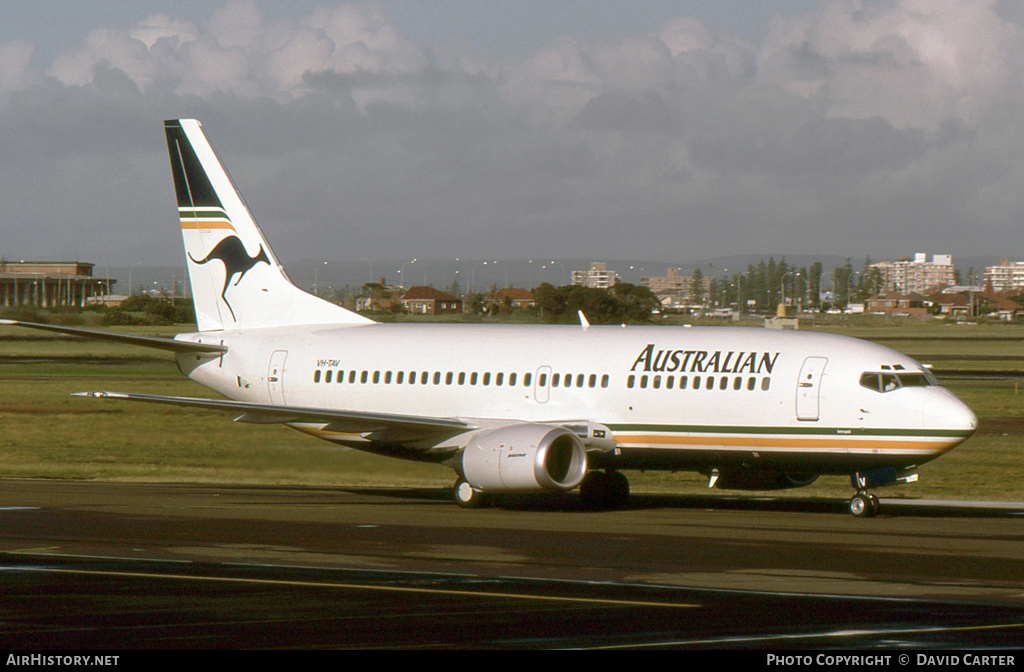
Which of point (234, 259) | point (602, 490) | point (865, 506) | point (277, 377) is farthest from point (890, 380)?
point (234, 259)

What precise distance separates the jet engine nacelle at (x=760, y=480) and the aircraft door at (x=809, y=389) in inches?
91.8

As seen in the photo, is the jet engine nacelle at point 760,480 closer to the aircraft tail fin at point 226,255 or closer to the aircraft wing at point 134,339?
the aircraft tail fin at point 226,255

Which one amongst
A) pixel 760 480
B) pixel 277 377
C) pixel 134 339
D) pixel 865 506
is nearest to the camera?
pixel 865 506

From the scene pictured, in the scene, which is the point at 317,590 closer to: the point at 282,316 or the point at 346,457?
the point at 346,457

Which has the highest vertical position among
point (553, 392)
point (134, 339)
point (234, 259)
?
point (234, 259)

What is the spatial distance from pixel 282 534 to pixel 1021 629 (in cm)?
1291

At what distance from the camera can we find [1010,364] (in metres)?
90.9

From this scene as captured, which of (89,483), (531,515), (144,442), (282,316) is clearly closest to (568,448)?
(531,515)

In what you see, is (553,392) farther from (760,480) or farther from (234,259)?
(234,259)

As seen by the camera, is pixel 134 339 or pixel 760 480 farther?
pixel 134 339

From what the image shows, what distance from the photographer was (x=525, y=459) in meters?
26.5

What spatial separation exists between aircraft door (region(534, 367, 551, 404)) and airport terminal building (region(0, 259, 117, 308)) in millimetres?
31162

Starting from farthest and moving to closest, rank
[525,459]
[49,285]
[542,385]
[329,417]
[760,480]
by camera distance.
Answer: [49,285], [542,385], [760,480], [329,417], [525,459]

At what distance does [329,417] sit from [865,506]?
11.1 m
